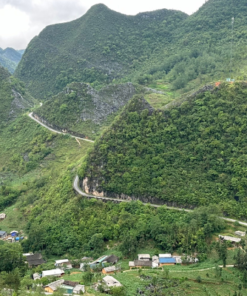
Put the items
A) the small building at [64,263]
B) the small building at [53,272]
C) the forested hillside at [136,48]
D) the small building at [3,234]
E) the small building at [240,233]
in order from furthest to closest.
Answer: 1. the forested hillside at [136,48]
2. the small building at [3,234]
3. the small building at [64,263]
4. the small building at [240,233]
5. the small building at [53,272]

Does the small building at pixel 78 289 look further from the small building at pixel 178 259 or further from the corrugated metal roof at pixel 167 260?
the small building at pixel 178 259

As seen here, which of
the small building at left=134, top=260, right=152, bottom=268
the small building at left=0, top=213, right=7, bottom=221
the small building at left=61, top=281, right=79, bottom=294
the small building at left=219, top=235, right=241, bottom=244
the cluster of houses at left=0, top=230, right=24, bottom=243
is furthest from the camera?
the small building at left=0, top=213, right=7, bottom=221

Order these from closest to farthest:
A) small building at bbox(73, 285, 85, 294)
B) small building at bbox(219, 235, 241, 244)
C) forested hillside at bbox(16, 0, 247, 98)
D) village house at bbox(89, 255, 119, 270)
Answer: small building at bbox(73, 285, 85, 294) → small building at bbox(219, 235, 241, 244) → village house at bbox(89, 255, 119, 270) → forested hillside at bbox(16, 0, 247, 98)

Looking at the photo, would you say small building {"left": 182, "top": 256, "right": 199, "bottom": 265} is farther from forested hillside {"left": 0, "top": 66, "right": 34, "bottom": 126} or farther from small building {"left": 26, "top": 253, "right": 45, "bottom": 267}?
forested hillside {"left": 0, "top": 66, "right": 34, "bottom": 126}

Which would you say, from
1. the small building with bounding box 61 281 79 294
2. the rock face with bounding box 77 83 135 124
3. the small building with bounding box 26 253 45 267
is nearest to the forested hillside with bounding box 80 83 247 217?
the small building with bounding box 26 253 45 267

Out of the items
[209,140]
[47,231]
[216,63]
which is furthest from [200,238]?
[216,63]

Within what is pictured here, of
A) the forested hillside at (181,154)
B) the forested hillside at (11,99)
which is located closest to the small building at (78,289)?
the forested hillside at (181,154)

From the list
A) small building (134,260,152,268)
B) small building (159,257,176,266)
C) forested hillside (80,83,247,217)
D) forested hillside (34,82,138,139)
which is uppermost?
forested hillside (34,82,138,139)
